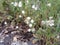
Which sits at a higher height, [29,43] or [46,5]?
[46,5]

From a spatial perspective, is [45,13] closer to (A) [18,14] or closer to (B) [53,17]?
(B) [53,17]

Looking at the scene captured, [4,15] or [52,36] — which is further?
[4,15]

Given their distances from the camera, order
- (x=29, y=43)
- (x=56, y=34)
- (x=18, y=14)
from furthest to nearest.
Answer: (x=18, y=14)
(x=29, y=43)
(x=56, y=34)

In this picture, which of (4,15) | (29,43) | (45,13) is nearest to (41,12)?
(45,13)

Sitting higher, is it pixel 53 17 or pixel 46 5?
pixel 46 5

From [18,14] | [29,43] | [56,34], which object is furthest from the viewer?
[18,14]

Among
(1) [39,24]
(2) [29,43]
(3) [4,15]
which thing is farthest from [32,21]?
(3) [4,15]

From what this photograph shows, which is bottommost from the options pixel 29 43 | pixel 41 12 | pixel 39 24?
pixel 29 43

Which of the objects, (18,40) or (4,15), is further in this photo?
(4,15)

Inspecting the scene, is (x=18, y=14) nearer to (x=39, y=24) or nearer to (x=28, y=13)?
(x=28, y=13)
